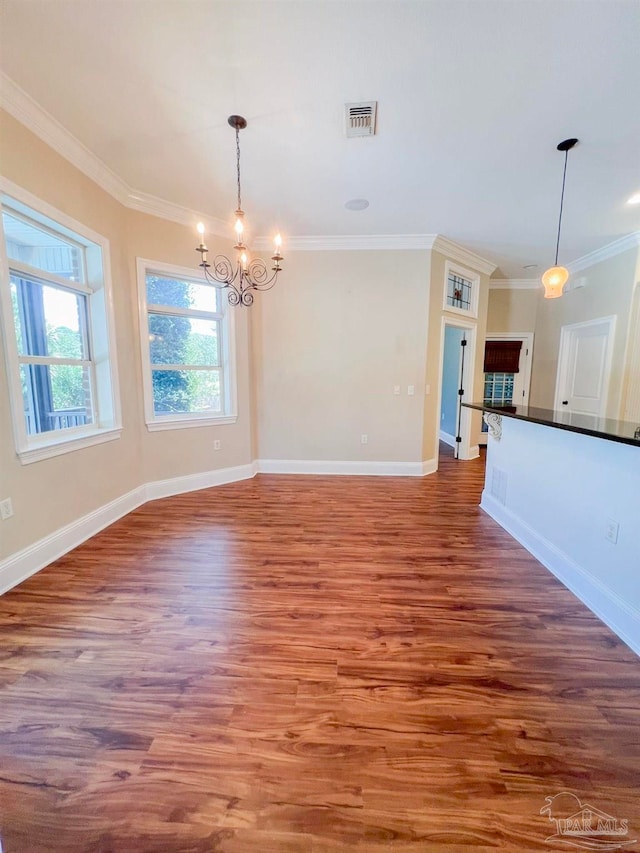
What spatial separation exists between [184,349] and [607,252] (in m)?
5.80

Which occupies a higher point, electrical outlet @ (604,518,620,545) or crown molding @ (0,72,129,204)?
crown molding @ (0,72,129,204)

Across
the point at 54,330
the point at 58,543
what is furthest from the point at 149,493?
the point at 54,330

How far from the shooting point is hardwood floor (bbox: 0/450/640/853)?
1013mm

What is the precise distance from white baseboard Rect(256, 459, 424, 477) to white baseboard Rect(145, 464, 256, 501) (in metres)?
0.28

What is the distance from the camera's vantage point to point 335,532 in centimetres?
292

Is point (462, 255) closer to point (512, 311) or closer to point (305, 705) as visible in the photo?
point (512, 311)

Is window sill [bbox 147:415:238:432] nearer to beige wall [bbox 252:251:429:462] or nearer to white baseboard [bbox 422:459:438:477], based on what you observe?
beige wall [bbox 252:251:429:462]

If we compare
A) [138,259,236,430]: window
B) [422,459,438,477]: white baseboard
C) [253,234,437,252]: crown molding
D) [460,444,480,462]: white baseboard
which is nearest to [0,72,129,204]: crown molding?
[138,259,236,430]: window

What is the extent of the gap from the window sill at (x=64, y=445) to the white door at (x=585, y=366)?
6.12 metres

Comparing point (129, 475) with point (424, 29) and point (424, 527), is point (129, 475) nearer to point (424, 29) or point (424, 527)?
point (424, 527)

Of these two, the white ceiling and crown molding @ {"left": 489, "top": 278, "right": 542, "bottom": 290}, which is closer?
the white ceiling

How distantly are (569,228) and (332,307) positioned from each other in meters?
2.98

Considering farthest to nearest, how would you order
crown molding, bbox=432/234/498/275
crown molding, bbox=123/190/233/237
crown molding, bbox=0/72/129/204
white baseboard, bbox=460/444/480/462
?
white baseboard, bbox=460/444/480/462 → crown molding, bbox=432/234/498/275 → crown molding, bbox=123/190/233/237 → crown molding, bbox=0/72/129/204

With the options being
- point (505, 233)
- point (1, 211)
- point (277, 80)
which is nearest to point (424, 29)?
point (277, 80)
